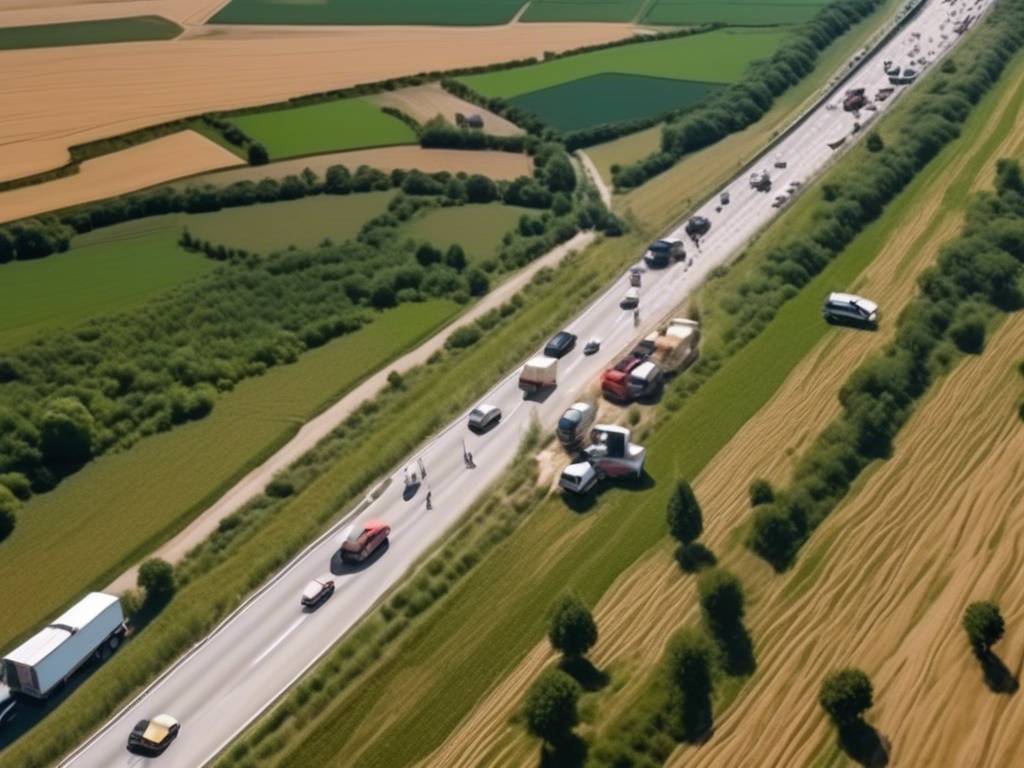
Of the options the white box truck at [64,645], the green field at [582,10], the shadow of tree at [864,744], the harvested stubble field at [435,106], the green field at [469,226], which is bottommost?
the white box truck at [64,645]

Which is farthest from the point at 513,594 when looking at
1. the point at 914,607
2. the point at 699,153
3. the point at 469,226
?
the point at 699,153

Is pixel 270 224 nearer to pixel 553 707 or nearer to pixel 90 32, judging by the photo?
pixel 553 707

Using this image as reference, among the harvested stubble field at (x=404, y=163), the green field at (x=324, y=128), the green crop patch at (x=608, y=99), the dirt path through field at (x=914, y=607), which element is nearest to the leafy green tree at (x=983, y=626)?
the dirt path through field at (x=914, y=607)

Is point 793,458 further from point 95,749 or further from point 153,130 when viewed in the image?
point 153,130

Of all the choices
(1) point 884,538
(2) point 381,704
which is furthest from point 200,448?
(1) point 884,538

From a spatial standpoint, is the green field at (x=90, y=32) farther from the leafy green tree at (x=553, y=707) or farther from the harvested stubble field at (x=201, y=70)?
the leafy green tree at (x=553, y=707)
